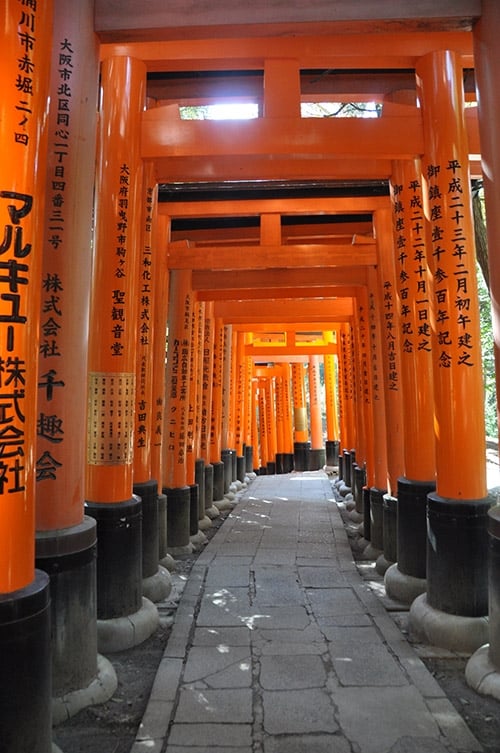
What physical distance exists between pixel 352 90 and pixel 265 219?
77.5 inches

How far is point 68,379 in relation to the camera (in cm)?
305

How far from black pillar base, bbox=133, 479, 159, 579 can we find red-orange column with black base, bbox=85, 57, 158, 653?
56 cm

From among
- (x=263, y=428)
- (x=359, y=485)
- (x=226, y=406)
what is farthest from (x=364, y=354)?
(x=263, y=428)

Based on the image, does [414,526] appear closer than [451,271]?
No

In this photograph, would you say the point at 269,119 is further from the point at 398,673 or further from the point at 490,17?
the point at 398,673

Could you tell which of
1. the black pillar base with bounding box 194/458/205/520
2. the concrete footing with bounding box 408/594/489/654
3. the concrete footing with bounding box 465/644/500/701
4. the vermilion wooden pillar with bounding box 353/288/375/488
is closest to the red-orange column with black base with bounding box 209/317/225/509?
the black pillar base with bounding box 194/458/205/520

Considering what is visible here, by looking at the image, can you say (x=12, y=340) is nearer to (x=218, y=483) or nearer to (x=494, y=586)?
(x=494, y=586)

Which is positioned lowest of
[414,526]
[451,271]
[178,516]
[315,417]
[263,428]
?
[178,516]

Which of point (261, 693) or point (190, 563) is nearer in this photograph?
point (261, 693)

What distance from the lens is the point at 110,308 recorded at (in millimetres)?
3969

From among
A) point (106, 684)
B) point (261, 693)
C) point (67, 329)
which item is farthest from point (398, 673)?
point (67, 329)

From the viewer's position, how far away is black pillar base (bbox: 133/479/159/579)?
4625 millimetres

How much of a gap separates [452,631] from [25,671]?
2.72 m

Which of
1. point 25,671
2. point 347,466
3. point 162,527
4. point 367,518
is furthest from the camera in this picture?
point 347,466
